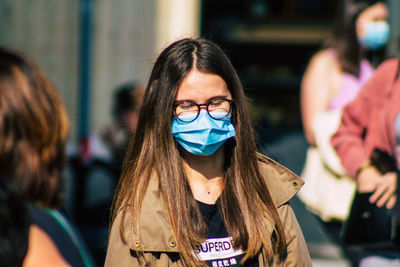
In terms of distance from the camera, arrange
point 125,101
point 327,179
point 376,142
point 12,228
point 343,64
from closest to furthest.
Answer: point 12,228
point 376,142
point 327,179
point 343,64
point 125,101

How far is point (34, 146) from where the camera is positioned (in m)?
1.91

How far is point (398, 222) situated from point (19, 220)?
5.51 feet

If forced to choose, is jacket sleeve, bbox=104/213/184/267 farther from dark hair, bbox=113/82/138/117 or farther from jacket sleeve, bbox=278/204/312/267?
dark hair, bbox=113/82/138/117

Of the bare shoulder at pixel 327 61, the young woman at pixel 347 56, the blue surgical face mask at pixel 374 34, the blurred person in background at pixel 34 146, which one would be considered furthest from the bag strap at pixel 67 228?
the blue surgical face mask at pixel 374 34

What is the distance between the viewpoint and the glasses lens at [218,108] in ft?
6.55

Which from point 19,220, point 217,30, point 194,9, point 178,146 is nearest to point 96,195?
point 194,9

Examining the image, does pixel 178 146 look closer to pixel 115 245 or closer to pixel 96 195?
pixel 115 245

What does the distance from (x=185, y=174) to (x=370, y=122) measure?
1.08 meters

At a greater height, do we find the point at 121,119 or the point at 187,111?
the point at 187,111

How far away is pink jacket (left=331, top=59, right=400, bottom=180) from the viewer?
2562mm

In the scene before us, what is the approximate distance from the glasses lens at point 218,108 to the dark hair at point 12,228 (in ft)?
2.52

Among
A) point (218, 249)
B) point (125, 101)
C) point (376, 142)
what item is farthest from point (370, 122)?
point (125, 101)

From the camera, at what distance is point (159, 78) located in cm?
205

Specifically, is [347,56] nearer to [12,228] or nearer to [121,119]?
[121,119]
